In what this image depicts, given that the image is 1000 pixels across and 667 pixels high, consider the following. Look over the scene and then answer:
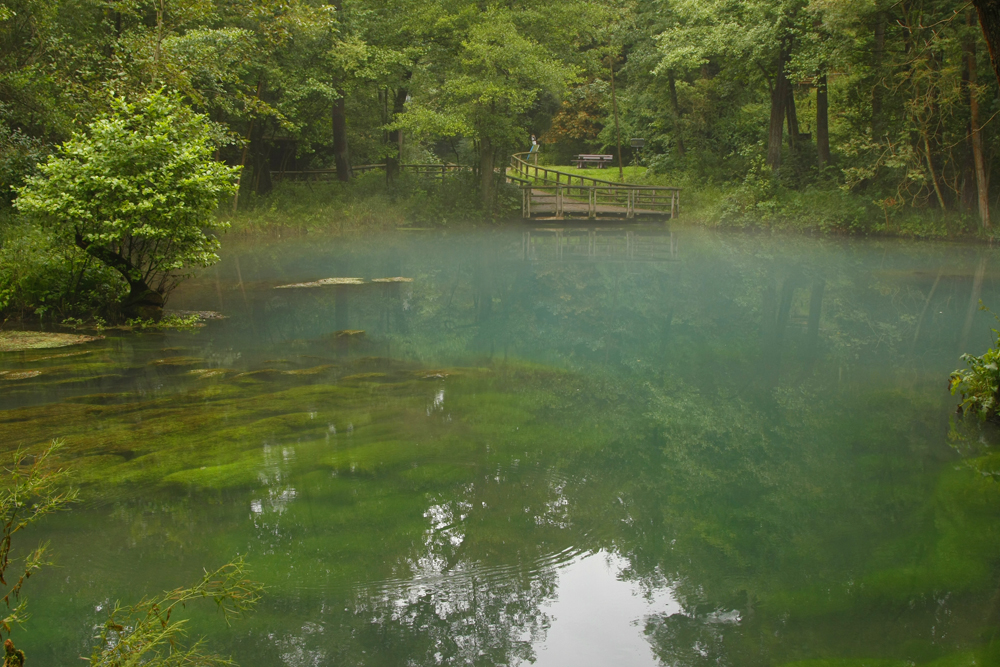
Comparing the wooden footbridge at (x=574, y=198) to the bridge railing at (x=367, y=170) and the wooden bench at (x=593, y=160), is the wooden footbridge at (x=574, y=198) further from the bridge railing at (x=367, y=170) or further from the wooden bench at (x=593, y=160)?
the wooden bench at (x=593, y=160)

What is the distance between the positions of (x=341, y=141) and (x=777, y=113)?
14914 mm

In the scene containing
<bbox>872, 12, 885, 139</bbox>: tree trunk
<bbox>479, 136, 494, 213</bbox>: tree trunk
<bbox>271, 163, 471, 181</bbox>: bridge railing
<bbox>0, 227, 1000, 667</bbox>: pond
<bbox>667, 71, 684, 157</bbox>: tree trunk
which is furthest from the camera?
<bbox>667, 71, 684, 157</bbox>: tree trunk

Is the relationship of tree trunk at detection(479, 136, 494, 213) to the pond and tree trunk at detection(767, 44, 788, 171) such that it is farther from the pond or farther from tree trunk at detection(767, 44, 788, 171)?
the pond

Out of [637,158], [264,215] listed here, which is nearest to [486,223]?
[264,215]

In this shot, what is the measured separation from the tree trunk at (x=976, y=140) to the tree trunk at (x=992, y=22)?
56.3ft

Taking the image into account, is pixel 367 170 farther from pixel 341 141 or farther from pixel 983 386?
pixel 983 386

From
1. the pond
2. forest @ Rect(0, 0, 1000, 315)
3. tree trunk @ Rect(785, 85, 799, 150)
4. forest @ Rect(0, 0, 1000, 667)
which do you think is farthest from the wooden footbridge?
the pond

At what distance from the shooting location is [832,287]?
628 inches

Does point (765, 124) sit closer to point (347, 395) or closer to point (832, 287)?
point (832, 287)

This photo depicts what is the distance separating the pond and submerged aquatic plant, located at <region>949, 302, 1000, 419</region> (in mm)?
227

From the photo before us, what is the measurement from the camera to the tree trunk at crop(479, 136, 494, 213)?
26016 millimetres

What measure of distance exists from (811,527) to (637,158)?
1249 inches

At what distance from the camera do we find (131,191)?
32.9ft

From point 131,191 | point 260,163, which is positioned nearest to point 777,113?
point 260,163
